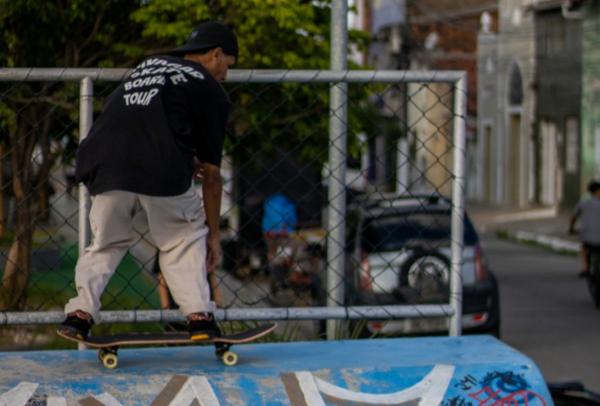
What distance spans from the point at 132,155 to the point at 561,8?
128ft

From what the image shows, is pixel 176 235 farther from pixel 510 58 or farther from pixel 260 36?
pixel 510 58

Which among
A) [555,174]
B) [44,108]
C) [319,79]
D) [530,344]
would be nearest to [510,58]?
[555,174]

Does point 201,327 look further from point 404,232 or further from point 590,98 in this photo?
point 590,98

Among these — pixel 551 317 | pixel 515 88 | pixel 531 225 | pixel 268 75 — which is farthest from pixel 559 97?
pixel 268 75

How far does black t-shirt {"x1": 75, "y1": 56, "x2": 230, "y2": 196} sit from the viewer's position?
5.28 metres

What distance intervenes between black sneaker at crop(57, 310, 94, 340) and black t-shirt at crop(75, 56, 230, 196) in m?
0.48

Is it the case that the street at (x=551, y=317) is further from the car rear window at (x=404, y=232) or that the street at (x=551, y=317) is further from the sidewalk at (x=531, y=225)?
the sidewalk at (x=531, y=225)

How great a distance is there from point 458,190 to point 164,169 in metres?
1.47

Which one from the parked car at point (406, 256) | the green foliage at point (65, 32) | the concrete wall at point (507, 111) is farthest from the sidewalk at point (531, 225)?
the green foliage at point (65, 32)

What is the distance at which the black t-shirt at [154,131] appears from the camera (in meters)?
5.28

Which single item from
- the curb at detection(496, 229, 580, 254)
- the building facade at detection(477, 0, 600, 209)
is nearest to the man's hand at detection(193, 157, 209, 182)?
the curb at detection(496, 229, 580, 254)

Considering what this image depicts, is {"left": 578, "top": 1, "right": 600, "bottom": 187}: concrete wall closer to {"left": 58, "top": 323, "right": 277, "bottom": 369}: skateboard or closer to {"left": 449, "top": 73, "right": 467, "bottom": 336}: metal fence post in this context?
{"left": 449, "top": 73, "right": 467, "bottom": 336}: metal fence post

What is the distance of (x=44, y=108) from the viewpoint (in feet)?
36.3

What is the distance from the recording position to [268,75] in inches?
234
